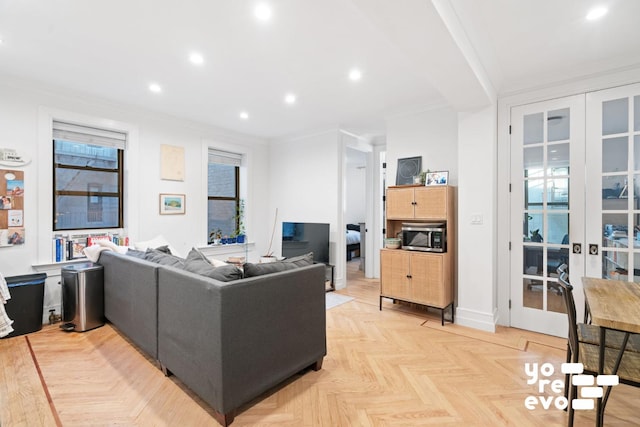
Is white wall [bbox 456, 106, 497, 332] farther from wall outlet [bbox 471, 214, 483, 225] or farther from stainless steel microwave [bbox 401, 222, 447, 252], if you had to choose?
stainless steel microwave [bbox 401, 222, 447, 252]

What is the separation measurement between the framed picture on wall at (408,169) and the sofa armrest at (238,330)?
2.16 meters

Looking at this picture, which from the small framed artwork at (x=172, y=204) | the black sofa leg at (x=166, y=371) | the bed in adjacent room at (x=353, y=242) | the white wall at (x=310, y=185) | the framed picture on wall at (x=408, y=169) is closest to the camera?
the black sofa leg at (x=166, y=371)

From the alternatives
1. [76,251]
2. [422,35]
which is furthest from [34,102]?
[422,35]

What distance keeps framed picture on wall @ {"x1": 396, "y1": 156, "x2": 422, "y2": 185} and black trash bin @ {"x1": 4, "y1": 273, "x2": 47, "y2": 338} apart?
4.24 m

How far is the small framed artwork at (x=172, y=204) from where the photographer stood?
4.40 meters

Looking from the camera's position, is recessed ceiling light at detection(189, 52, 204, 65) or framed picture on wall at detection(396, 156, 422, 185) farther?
framed picture on wall at detection(396, 156, 422, 185)

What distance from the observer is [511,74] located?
3.05 m

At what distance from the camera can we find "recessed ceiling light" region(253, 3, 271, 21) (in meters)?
2.08

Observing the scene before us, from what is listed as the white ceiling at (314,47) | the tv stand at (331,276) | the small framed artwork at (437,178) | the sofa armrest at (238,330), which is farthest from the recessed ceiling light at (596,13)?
the tv stand at (331,276)

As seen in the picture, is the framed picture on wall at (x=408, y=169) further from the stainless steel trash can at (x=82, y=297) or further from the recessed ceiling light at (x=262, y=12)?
the stainless steel trash can at (x=82, y=297)

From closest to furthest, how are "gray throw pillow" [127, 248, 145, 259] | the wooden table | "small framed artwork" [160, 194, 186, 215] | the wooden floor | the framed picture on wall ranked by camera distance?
the wooden table, the wooden floor, "gray throw pillow" [127, 248, 145, 259], the framed picture on wall, "small framed artwork" [160, 194, 186, 215]

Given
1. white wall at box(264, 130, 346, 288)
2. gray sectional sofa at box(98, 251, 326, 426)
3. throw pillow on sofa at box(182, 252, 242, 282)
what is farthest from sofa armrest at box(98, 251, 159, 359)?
white wall at box(264, 130, 346, 288)

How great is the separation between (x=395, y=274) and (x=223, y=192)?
337cm

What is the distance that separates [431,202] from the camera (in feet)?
11.6
